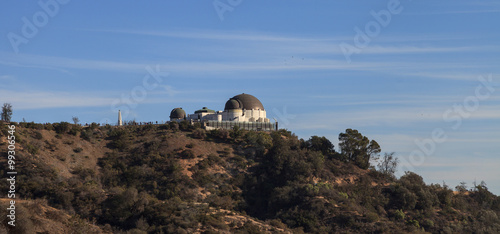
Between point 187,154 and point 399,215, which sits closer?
point 399,215

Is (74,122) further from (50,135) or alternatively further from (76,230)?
(76,230)

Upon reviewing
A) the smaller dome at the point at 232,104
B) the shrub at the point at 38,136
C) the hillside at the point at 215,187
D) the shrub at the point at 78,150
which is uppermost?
the smaller dome at the point at 232,104

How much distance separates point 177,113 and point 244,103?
13059mm

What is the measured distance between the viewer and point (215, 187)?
296ft

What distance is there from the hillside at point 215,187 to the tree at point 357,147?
1196 millimetres

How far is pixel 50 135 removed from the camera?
307 ft

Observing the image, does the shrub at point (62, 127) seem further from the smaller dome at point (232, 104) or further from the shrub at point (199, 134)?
the smaller dome at point (232, 104)

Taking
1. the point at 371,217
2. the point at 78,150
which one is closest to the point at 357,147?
the point at 371,217

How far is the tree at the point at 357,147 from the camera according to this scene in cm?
10288

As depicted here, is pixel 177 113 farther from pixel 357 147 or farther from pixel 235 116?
pixel 357 147

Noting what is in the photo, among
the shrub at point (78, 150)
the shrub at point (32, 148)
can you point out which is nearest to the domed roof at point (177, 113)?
the shrub at point (78, 150)

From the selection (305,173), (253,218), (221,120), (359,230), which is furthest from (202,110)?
(359,230)
